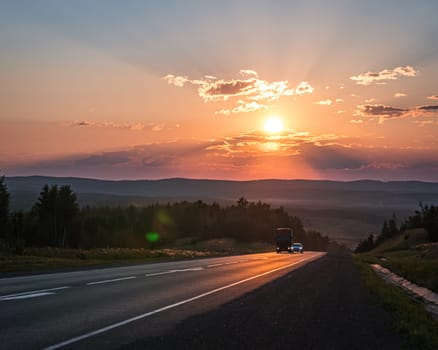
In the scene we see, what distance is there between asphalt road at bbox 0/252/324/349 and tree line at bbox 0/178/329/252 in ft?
295

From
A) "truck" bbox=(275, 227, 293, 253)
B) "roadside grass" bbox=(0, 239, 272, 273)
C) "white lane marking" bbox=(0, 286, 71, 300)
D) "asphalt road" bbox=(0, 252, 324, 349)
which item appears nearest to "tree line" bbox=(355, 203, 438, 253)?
"truck" bbox=(275, 227, 293, 253)

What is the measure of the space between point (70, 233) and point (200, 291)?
385ft

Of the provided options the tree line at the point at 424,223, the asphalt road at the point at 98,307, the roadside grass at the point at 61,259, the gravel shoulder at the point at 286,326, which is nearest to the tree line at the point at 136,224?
the tree line at the point at 424,223

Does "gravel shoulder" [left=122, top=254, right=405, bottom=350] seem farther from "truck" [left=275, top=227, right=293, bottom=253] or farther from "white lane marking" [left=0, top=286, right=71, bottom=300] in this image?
"truck" [left=275, top=227, right=293, bottom=253]

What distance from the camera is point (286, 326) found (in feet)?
39.3

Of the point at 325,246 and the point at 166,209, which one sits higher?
the point at 166,209

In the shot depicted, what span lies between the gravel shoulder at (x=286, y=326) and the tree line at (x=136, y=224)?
95344 mm

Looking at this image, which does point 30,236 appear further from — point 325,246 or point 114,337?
point 114,337

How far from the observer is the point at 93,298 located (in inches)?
603

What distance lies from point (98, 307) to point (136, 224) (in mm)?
154013

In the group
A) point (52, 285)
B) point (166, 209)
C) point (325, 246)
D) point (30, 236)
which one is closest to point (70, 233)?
point (30, 236)

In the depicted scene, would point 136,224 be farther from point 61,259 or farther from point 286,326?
point 286,326

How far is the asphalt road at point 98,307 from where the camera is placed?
959 centimetres

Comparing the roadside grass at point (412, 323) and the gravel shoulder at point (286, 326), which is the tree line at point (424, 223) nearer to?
the roadside grass at point (412, 323)
